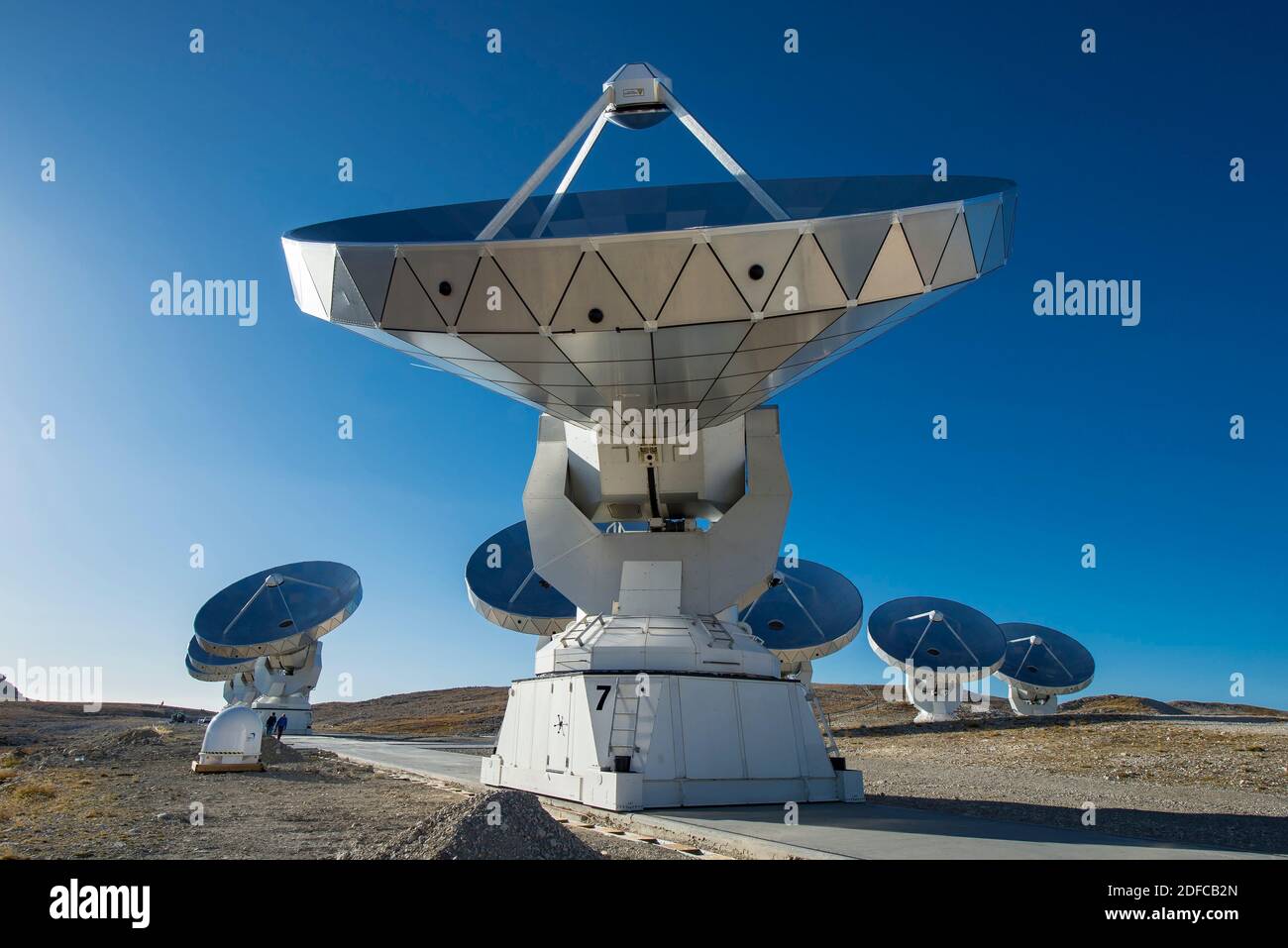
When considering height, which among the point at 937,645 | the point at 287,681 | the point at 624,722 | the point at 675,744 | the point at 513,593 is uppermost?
the point at 513,593

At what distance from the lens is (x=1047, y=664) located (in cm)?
5012

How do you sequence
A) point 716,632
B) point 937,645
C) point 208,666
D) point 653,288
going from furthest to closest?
point 208,666 < point 937,645 < point 716,632 < point 653,288

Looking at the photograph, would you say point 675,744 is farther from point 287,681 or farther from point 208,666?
point 208,666

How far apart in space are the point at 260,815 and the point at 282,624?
30385 millimetres

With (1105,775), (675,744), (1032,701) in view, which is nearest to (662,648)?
(675,744)

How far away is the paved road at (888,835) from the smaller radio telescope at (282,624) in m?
31.3

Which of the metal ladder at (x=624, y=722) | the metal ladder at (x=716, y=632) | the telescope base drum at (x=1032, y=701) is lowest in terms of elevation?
the telescope base drum at (x=1032, y=701)

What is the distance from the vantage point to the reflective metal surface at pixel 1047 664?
4928cm

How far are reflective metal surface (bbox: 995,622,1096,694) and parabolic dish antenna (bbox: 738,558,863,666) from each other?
13555mm

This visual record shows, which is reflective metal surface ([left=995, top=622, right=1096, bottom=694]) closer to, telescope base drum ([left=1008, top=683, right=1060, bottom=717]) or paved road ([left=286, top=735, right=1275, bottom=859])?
telescope base drum ([left=1008, top=683, right=1060, bottom=717])

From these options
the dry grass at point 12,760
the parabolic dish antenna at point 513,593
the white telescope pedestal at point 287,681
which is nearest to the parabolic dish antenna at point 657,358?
the parabolic dish antenna at point 513,593

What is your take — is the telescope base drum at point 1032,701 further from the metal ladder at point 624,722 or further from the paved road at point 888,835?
the metal ladder at point 624,722

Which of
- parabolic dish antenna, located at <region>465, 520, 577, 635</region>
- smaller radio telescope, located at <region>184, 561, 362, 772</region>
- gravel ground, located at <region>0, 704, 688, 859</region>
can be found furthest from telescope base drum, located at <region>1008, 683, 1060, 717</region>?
gravel ground, located at <region>0, 704, 688, 859</region>
